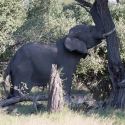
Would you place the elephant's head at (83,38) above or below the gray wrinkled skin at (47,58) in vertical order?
above

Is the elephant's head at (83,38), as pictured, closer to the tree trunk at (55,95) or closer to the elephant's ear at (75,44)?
the elephant's ear at (75,44)

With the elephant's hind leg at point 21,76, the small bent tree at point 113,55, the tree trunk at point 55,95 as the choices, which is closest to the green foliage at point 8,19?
the elephant's hind leg at point 21,76

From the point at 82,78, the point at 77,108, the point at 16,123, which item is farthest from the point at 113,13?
the point at 16,123

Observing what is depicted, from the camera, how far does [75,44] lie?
1172 cm

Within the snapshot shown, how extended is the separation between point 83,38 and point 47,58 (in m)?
1.58

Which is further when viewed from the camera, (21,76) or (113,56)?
(113,56)

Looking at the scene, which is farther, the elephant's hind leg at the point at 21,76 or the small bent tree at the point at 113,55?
the small bent tree at the point at 113,55

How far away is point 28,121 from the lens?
6785 mm

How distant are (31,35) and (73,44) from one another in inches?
182

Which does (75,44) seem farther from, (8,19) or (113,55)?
(8,19)

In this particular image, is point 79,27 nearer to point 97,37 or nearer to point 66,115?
point 97,37

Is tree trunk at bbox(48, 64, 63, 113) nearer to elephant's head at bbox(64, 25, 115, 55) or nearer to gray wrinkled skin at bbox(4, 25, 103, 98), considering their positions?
gray wrinkled skin at bbox(4, 25, 103, 98)

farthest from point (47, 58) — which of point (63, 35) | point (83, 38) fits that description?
point (63, 35)

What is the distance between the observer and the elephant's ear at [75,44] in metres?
11.5
